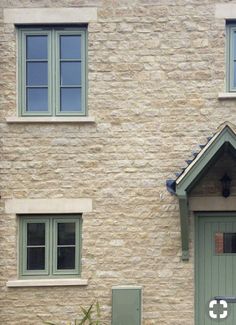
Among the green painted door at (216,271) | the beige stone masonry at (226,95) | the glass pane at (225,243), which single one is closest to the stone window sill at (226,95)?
the beige stone masonry at (226,95)

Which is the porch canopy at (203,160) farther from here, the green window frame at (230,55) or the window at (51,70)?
the window at (51,70)

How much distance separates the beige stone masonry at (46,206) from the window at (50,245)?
0.18m

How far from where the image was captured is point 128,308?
8.28 m

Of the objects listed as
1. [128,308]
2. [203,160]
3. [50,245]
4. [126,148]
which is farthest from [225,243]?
[50,245]

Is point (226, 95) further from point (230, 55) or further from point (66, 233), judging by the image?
point (66, 233)

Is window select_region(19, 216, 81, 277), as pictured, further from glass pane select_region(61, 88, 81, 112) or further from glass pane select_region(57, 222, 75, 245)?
glass pane select_region(61, 88, 81, 112)

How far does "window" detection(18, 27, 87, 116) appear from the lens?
28.2 ft

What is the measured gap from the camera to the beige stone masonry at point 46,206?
8.41 m

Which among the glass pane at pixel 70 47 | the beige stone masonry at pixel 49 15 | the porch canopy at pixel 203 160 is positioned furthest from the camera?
the glass pane at pixel 70 47

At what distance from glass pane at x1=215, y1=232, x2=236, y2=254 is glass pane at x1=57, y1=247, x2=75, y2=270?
8.57 feet

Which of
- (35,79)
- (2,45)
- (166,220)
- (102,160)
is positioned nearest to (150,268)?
(166,220)

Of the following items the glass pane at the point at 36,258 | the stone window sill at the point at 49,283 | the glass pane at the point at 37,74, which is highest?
the glass pane at the point at 37,74

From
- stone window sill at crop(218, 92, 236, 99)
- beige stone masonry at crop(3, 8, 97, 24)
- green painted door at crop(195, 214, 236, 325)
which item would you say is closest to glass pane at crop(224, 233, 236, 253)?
green painted door at crop(195, 214, 236, 325)

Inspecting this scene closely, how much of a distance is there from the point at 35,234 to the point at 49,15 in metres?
3.98
